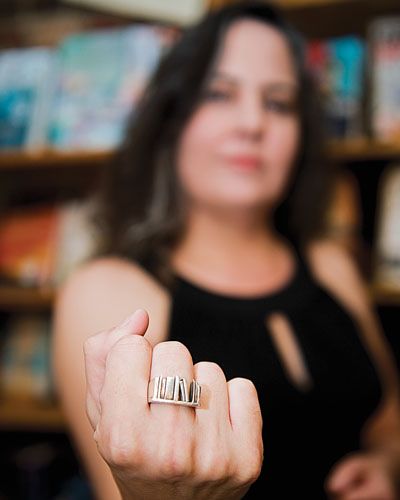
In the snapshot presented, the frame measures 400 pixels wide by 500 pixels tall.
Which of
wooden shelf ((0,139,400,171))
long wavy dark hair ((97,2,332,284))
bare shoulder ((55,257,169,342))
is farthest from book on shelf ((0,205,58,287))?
bare shoulder ((55,257,169,342))

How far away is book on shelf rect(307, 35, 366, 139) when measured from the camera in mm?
1198

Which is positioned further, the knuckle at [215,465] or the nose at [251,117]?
the nose at [251,117]

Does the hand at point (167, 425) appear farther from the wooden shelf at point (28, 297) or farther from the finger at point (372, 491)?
the wooden shelf at point (28, 297)

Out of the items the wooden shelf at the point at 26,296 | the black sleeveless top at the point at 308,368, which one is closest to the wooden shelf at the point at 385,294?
the black sleeveless top at the point at 308,368

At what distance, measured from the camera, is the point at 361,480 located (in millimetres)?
784

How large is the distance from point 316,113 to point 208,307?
535mm

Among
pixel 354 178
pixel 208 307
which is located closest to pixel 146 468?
pixel 208 307

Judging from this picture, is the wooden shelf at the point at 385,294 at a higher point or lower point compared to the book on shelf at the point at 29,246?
higher

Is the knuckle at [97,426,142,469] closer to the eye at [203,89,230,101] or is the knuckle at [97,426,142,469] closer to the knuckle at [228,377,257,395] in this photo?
the knuckle at [228,377,257,395]

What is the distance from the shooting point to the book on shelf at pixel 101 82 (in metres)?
1.24

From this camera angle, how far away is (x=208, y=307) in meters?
0.81

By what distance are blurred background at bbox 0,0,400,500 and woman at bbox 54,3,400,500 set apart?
0.42ft

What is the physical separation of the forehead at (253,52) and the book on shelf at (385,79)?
291 millimetres

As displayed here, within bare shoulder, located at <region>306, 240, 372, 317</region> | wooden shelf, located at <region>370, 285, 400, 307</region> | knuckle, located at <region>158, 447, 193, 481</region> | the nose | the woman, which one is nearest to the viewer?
knuckle, located at <region>158, 447, 193, 481</region>
